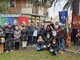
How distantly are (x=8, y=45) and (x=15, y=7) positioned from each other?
31.2 meters

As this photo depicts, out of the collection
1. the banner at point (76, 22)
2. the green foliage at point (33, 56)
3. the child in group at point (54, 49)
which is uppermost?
the banner at point (76, 22)

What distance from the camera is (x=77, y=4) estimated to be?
834 inches

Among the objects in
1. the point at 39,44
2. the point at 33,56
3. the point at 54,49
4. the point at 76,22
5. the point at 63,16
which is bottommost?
the point at 33,56

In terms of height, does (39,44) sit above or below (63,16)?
below

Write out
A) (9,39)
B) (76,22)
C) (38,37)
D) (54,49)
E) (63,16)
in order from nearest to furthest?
(54,49)
(9,39)
(38,37)
(63,16)
(76,22)

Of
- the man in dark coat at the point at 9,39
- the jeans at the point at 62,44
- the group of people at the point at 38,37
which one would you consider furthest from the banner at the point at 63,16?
the man in dark coat at the point at 9,39

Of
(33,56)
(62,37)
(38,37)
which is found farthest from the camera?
(38,37)

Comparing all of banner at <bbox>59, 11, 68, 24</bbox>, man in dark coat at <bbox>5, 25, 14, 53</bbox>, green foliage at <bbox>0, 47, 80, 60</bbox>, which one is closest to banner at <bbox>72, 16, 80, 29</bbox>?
banner at <bbox>59, 11, 68, 24</bbox>

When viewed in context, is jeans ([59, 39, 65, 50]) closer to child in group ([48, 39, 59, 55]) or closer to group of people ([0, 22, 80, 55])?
group of people ([0, 22, 80, 55])

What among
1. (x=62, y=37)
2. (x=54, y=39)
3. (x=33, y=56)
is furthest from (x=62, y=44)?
(x=33, y=56)

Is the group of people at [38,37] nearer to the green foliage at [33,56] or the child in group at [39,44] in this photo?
the child in group at [39,44]

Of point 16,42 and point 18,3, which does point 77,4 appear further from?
point 18,3

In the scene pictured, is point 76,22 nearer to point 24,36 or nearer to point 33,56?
point 24,36

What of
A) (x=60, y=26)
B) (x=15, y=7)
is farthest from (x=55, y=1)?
(x=15, y=7)
